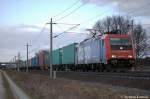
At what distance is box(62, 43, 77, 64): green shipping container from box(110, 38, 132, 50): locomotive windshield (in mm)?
17698

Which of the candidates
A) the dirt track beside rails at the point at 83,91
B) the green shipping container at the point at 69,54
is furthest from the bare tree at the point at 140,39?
the dirt track beside rails at the point at 83,91

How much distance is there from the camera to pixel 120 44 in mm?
38750

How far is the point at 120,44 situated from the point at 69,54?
854 inches

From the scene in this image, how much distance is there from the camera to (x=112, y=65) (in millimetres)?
37594

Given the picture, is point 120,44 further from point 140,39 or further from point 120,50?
point 140,39

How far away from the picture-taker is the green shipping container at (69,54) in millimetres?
57062

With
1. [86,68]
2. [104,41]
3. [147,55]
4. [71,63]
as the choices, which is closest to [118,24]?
[147,55]

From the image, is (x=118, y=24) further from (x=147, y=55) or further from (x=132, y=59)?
(x=132, y=59)

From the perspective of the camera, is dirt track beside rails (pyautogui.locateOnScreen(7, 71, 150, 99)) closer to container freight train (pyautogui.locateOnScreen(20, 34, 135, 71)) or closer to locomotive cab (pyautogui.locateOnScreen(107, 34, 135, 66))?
locomotive cab (pyautogui.locateOnScreen(107, 34, 135, 66))

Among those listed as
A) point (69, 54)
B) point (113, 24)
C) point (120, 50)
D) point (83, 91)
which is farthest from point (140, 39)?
point (83, 91)

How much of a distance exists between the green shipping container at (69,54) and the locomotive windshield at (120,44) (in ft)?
58.1

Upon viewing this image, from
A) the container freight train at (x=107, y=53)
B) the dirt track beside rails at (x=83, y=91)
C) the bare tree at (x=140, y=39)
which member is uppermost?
the bare tree at (x=140, y=39)

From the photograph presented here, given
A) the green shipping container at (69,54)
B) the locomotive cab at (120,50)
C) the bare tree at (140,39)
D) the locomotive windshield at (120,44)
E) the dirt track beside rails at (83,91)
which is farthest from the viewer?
the bare tree at (140,39)

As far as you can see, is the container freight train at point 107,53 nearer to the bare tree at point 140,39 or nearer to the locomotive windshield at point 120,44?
the locomotive windshield at point 120,44
